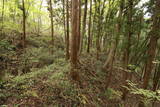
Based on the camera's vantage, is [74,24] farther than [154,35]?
Yes

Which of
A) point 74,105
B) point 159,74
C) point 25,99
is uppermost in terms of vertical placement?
point 159,74

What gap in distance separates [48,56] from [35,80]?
15.2 feet

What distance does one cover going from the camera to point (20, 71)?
7.28 m

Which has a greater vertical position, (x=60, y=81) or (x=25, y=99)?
(x=60, y=81)

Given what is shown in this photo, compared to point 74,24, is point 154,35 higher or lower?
lower

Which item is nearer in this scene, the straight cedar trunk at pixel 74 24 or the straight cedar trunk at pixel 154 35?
the straight cedar trunk at pixel 154 35

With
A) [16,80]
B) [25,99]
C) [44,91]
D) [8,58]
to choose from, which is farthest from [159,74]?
[8,58]

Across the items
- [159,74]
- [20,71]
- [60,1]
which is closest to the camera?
[159,74]

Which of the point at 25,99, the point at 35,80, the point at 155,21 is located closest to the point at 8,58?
the point at 35,80

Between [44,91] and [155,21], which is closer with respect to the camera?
[155,21]

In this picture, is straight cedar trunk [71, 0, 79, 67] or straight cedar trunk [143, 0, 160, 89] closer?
straight cedar trunk [143, 0, 160, 89]

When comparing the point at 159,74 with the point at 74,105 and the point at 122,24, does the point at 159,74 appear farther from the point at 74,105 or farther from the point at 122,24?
the point at 74,105

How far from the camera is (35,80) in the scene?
17.8ft

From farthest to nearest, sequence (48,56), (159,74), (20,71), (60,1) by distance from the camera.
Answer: (60,1) < (48,56) < (20,71) < (159,74)
